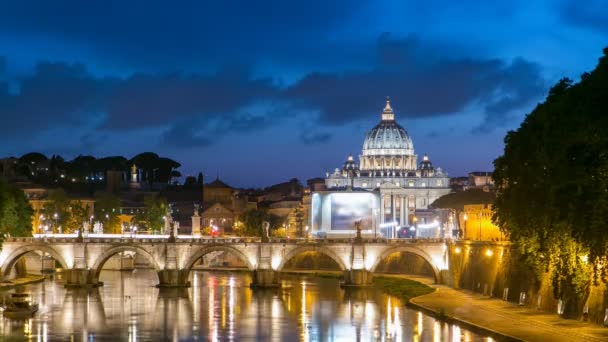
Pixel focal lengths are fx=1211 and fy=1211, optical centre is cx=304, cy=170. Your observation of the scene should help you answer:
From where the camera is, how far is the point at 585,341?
41812 millimetres

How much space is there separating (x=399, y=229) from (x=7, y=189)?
9222cm

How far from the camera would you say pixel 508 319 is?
5188cm

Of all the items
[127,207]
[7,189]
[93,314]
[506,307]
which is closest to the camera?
[506,307]

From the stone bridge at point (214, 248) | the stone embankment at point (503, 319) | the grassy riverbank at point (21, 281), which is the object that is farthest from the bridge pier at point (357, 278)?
the grassy riverbank at point (21, 281)

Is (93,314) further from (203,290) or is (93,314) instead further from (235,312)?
(203,290)

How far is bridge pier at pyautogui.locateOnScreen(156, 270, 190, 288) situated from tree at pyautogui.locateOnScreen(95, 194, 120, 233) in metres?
35.3

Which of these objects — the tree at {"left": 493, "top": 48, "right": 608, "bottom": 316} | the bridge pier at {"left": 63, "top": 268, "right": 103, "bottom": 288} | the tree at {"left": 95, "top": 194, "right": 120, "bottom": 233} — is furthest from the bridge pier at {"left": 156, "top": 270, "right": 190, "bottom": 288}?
the tree at {"left": 95, "top": 194, "right": 120, "bottom": 233}

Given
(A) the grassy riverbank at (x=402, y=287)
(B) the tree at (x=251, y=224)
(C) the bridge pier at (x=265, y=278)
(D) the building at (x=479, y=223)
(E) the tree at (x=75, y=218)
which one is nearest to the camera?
(A) the grassy riverbank at (x=402, y=287)

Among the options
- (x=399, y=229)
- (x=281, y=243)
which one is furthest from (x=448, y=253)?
(x=399, y=229)

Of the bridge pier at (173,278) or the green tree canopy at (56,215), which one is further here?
the green tree canopy at (56,215)

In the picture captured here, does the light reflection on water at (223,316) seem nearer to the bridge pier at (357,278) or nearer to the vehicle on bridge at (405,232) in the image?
the bridge pier at (357,278)

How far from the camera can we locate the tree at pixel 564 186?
4262 centimetres

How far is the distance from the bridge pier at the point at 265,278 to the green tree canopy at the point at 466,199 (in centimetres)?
2474

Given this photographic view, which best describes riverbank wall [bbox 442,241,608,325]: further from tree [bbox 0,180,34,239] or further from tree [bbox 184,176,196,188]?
tree [bbox 184,176,196,188]
